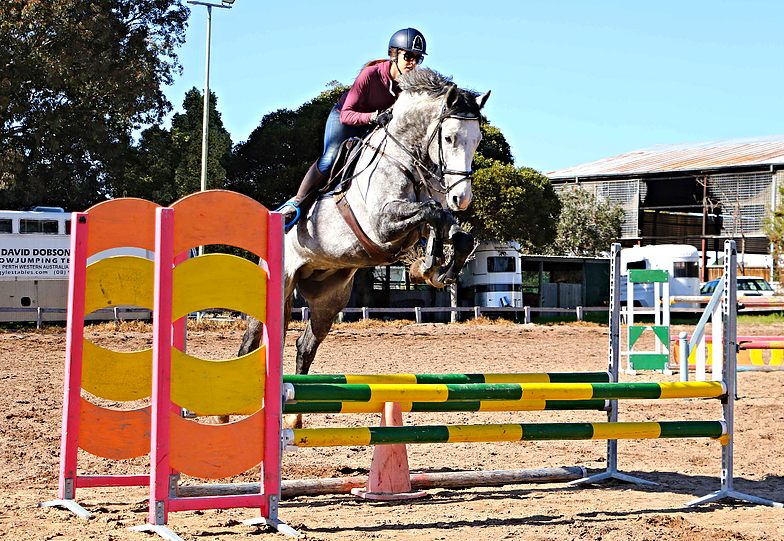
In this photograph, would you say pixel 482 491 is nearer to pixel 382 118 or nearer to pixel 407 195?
pixel 407 195

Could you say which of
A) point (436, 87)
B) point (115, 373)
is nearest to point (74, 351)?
point (115, 373)

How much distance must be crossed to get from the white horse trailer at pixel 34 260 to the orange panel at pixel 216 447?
16.7 m

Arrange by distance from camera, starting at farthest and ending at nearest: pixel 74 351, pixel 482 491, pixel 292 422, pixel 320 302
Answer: pixel 320 302, pixel 292 422, pixel 482 491, pixel 74 351

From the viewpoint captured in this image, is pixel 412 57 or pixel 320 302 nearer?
pixel 412 57

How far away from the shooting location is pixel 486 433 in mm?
3936

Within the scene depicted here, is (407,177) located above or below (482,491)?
above

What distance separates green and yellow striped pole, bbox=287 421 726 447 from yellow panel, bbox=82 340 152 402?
3.27 ft

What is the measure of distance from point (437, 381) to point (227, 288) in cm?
135

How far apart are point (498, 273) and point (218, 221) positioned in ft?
73.9

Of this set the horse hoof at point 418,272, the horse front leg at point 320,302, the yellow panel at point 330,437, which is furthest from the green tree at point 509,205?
the yellow panel at point 330,437

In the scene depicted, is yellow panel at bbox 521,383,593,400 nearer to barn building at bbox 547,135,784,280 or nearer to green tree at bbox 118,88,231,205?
green tree at bbox 118,88,231,205

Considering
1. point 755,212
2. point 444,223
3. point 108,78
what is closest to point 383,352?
point 444,223

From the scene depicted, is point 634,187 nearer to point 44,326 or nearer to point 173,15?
point 173,15

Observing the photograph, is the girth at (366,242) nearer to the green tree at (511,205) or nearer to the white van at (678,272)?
the green tree at (511,205)
